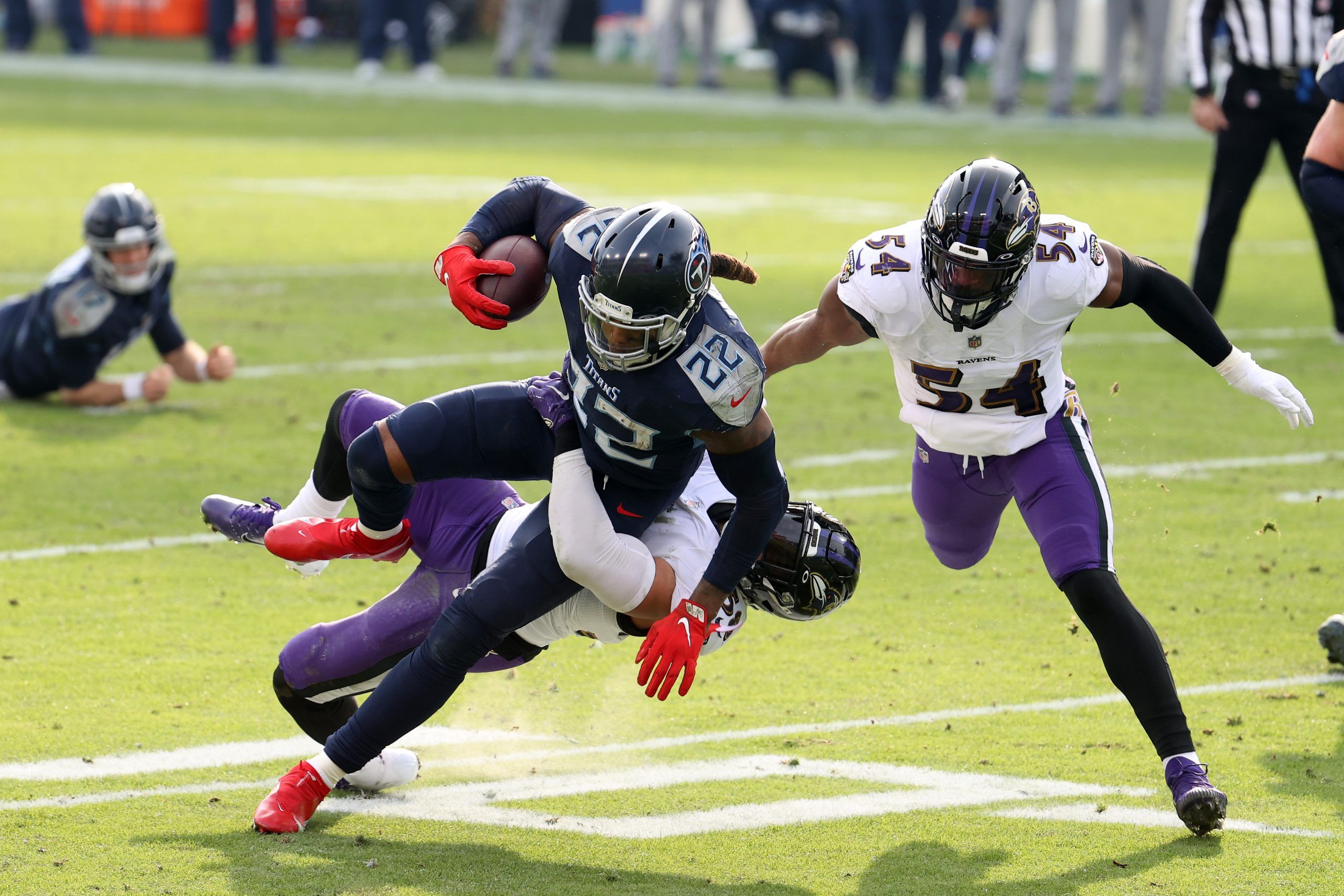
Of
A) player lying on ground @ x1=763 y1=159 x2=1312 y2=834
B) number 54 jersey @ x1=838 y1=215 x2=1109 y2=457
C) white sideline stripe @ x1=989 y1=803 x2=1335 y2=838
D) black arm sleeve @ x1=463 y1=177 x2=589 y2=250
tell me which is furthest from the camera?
black arm sleeve @ x1=463 y1=177 x2=589 y2=250

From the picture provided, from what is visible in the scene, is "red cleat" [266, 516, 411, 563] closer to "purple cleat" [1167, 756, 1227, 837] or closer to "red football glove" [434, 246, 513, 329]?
"red football glove" [434, 246, 513, 329]

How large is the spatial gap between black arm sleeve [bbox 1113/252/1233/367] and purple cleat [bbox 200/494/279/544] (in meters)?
2.26

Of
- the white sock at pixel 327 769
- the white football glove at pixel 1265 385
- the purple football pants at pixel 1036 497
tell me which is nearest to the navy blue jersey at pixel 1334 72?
the white football glove at pixel 1265 385

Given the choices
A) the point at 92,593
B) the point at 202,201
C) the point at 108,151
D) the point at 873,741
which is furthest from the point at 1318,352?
the point at 108,151

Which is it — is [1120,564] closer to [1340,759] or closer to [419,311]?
[1340,759]

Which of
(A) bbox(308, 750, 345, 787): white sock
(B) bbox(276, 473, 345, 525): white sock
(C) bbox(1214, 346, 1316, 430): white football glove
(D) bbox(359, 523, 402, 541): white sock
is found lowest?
(A) bbox(308, 750, 345, 787): white sock

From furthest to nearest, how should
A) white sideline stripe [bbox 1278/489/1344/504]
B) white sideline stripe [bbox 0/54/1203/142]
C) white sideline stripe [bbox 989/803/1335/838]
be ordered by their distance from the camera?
white sideline stripe [bbox 0/54/1203/142]
white sideline stripe [bbox 1278/489/1344/504]
white sideline stripe [bbox 989/803/1335/838]

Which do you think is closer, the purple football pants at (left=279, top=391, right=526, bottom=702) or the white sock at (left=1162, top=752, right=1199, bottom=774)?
the white sock at (left=1162, top=752, right=1199, bottom=774)

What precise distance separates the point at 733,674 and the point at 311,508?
4.19ft

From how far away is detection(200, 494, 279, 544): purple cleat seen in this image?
4586mm

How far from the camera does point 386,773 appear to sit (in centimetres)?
412

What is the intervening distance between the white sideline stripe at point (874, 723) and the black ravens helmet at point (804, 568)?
43 centimetres

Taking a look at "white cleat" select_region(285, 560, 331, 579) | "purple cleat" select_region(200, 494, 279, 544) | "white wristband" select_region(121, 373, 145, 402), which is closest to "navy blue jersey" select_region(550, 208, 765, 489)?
"white cleat" select_region(285, 560, 331, 579)

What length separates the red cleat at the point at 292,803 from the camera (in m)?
3.78
